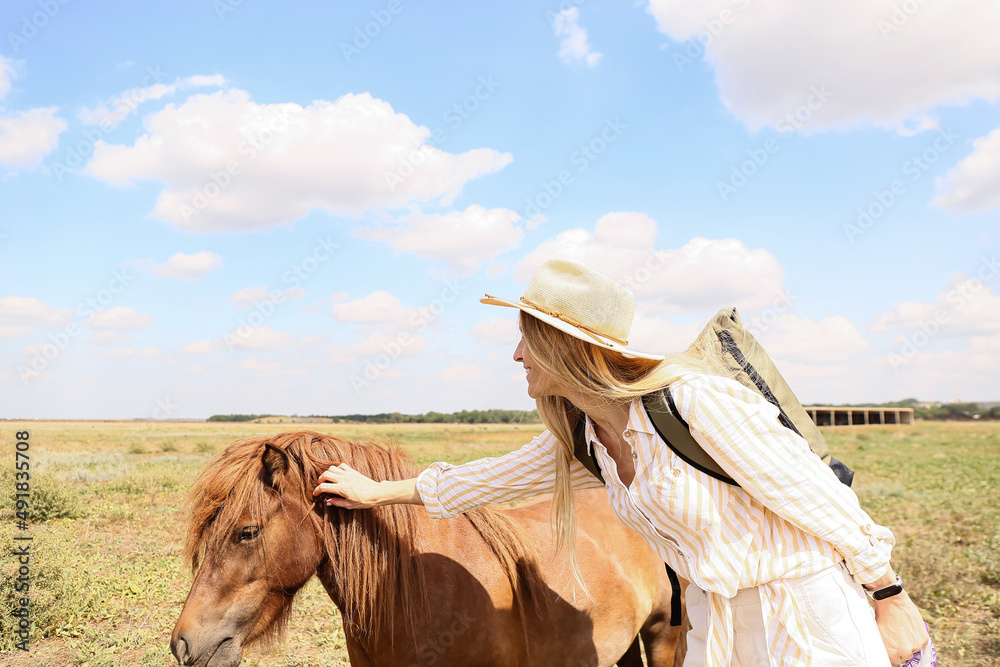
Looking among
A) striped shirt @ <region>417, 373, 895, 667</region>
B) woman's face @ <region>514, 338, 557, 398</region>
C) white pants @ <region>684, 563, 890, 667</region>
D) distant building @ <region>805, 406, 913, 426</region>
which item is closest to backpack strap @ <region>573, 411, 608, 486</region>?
woman's face @ <region>514, 338, 557, 398</region>

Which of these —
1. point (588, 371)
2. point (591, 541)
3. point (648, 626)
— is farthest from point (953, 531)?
point (588, 371)

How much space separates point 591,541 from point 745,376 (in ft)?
6.47

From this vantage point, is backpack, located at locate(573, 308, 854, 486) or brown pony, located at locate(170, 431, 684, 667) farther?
brown pony, located at locate(170, 431, 684, 667)

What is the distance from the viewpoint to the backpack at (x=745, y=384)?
172 centimetres

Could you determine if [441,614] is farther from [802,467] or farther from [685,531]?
[802,467]

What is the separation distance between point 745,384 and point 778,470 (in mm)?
423

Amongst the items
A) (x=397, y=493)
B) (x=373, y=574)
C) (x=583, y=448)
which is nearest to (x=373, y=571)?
(x=373, y=574)

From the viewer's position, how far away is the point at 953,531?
10164mm

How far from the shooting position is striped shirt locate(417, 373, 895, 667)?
162cm

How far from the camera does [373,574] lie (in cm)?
260

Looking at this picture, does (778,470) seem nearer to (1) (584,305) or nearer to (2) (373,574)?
(1) (584,305)

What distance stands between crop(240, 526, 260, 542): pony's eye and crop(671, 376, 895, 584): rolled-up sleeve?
1781 millimetres

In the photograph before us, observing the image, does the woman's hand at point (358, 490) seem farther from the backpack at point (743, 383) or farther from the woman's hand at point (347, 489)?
the backpack at point (743, 383)

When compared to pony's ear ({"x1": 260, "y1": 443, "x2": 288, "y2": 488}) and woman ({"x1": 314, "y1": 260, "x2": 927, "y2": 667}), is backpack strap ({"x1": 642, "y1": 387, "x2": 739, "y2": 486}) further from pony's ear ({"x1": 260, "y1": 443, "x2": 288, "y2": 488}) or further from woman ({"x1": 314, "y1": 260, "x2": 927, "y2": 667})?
pony's ear ({"x1": 260, "y1": 443, "x2": 288, "y2": 488})
